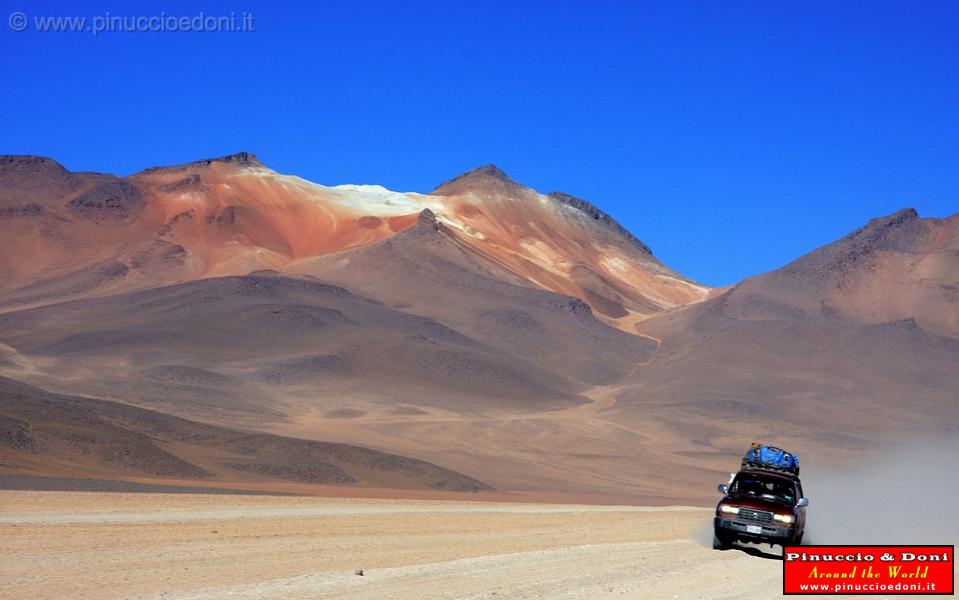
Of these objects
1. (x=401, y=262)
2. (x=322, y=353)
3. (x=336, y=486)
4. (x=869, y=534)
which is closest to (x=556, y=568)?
(x=869, y=534)

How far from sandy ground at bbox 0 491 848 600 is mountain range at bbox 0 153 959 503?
12.2 meters

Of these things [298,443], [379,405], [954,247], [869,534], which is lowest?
[869,534]

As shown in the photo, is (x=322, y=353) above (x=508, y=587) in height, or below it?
above

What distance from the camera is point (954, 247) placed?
148m

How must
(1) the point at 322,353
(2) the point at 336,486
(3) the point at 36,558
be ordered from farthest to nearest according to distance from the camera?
(1) the point at 322,353 → (2) the point at 336,486 → (3) the point at 36,558

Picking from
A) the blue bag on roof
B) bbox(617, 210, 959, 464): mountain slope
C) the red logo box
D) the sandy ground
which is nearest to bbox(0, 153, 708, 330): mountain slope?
bbox(617, 210, 959, 464): mountain slope

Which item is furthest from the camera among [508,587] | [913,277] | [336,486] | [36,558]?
[913,277]

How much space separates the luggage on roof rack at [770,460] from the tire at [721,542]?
1961mm

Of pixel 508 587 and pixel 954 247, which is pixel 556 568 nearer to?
pixel 508 587

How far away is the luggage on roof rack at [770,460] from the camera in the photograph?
26.0 metres

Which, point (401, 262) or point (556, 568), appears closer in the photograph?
point (556, 568)

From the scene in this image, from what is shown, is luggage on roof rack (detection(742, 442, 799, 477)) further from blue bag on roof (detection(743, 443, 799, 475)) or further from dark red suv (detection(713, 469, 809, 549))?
dark red suv (detection(713, 469, 809, 549))

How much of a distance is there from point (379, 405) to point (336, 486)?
148 feet

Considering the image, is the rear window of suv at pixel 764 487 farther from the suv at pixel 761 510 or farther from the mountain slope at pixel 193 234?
the mountain slope at pixel 193 234
